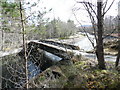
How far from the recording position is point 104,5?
322 centimetres

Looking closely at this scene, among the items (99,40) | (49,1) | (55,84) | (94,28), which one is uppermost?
(49,1)

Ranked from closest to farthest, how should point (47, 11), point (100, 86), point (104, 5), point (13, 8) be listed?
point (100, 86) < point (13, 8) < point (104, 5) < point (47, 11)

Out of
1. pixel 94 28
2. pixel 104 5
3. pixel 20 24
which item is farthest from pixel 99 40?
pixel 20 24

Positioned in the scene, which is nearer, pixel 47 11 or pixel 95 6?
pixel 95 6

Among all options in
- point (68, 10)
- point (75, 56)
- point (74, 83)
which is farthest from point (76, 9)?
point (75, 56)

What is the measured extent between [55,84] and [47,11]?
3.14m

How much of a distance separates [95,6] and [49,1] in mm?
1858

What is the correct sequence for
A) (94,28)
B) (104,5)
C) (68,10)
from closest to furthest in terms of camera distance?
(104,5)
(94,28)
(68,10)

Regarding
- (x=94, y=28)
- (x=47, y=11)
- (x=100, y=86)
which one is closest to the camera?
(x=100, y=86)

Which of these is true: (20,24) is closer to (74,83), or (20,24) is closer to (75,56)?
(74,83)

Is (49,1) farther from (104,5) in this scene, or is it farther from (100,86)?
(100,86)

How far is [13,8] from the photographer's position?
9.64 feet

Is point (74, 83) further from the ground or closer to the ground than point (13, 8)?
closer to the ground

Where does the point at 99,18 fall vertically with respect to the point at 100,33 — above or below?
above
